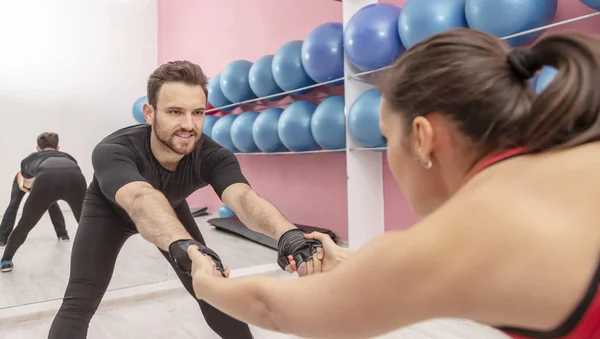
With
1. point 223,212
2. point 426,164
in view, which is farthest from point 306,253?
point 223,212

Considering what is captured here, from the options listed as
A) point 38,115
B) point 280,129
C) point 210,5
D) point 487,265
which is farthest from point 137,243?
point 487,265

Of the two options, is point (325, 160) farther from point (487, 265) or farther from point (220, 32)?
point (487, 265)

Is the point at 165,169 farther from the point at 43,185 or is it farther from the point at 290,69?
the point at 290,69

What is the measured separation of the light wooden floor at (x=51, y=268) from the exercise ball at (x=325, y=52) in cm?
164

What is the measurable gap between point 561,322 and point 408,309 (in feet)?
0.57

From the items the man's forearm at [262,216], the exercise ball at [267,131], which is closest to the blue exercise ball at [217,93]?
the exercise ball at [267,131]

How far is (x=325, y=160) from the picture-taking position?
3.67 meters

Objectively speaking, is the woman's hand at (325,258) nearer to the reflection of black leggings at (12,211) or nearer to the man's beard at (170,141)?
the man's beard at (170,141)

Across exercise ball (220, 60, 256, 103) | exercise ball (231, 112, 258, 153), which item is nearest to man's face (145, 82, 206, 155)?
exercise ball (231, 112, 258, 153)

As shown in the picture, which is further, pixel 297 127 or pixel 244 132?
pixel 244 132

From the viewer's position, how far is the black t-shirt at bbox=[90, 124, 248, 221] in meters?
1.59

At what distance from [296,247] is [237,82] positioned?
2.57 meters

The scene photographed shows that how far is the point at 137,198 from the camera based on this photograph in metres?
1.40

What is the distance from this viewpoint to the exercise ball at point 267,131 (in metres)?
3.40
